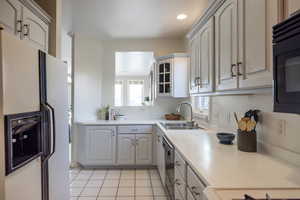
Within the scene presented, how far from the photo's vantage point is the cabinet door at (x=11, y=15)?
5.16 ft

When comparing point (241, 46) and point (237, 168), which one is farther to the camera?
point (241, 46)

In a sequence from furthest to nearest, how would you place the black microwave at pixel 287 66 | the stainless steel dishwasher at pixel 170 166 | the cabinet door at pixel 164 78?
the cabinet door at pixel 164 78, the stainless steel dishwasher at pixel 170 166, the black microwave at pixel 287 66

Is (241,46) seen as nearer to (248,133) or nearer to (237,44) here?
(237,44)

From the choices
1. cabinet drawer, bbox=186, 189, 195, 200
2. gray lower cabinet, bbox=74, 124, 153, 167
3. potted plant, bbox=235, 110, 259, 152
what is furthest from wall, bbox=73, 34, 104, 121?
potted plant, bbox=235, 110, 259, 152

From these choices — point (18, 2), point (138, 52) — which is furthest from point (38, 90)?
point (138, 52)

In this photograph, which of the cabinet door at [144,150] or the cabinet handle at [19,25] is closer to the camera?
the cabinet handle at [19,25]

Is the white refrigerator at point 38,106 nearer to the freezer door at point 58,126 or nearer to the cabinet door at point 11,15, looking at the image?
the freezer door at point 58,126

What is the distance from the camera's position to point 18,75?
1209 mm

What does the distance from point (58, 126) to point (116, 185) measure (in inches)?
68.1

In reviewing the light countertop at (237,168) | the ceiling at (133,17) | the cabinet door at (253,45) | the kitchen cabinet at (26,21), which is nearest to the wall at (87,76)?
the ceiling at (133,17)

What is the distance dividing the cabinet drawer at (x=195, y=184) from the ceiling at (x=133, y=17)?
216 cm

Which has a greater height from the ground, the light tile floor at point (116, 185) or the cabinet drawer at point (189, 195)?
the cabinet drawer at point (189, 195)

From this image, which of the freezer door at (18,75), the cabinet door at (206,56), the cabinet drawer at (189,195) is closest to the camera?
the freezer door at (18,75)

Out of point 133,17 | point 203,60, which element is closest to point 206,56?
point 203,60
